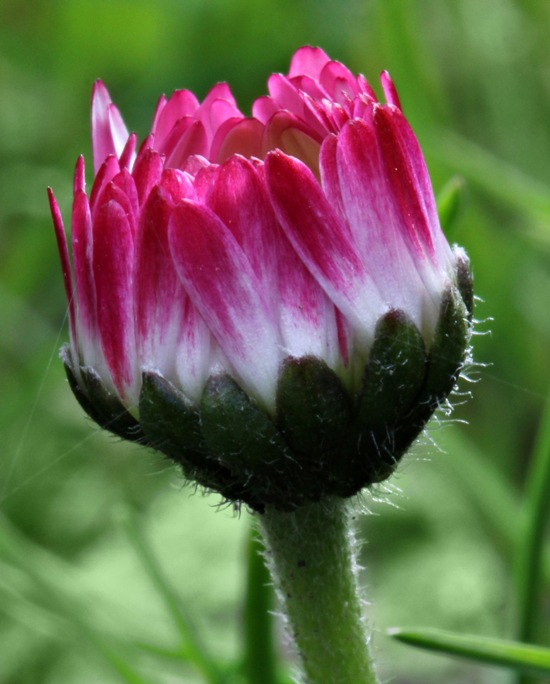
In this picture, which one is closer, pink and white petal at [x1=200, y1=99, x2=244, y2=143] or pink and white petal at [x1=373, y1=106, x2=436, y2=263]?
pink and white petal at [x1=373, y1=106, x2=436, y2=263]

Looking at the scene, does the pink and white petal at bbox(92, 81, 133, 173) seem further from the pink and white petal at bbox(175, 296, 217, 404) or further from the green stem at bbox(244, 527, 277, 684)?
the green stem at bbox(244, 527, 277, 684)

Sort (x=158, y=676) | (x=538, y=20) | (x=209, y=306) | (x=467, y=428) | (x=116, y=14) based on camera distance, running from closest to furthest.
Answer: (x=209, y=306), (x=158, y=676), (x=467, y=428), (x=538, y=20), (x=116, y=14)

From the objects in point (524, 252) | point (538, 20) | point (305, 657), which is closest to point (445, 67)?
point (538, 20)

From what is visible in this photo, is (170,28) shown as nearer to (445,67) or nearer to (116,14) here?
(116,14)

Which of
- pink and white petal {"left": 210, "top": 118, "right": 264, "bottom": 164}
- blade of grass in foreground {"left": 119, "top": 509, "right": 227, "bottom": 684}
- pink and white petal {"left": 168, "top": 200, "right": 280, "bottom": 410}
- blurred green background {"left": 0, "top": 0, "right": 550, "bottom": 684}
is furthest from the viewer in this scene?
blurred green background {"left": 0, "top": 0, "right": 550, "bottom": 684}

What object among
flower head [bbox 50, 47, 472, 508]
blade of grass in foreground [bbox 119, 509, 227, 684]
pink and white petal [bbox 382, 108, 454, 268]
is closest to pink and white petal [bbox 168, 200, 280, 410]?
flower head [bbox 50, 47, 472, 508]
